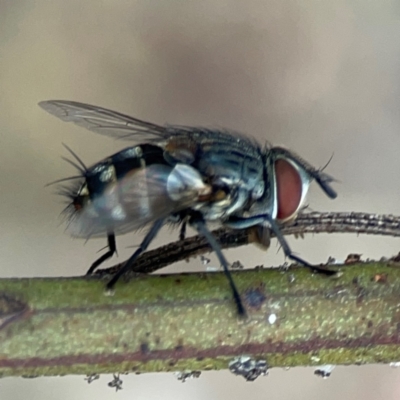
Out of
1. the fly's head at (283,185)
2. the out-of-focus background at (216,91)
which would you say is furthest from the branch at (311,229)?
the out-of-focus background at (216,91)

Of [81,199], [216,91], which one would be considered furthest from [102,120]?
[216,91]

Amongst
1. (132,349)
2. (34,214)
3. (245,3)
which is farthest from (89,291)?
(245,3)

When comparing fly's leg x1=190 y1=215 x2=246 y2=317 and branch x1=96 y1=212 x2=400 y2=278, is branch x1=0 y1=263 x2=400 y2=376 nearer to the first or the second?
fly's leg x1=190 y1=215 x2=246 y2=317

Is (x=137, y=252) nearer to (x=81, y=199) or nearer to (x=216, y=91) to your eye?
(x=81, y=199)

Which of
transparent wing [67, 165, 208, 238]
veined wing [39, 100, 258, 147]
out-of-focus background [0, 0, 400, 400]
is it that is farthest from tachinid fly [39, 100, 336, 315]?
out-of-focus background [0, 0, 400, 400]

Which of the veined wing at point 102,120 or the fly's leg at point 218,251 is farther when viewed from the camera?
the veined wing at point 102,120

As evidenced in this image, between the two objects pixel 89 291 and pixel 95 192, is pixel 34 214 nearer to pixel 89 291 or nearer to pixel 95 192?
pixel 95 192

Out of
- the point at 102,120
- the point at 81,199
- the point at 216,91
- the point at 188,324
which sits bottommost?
the point at 188,324

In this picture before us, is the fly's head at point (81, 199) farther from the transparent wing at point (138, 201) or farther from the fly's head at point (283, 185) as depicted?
the fly's head at point (283, 185)
